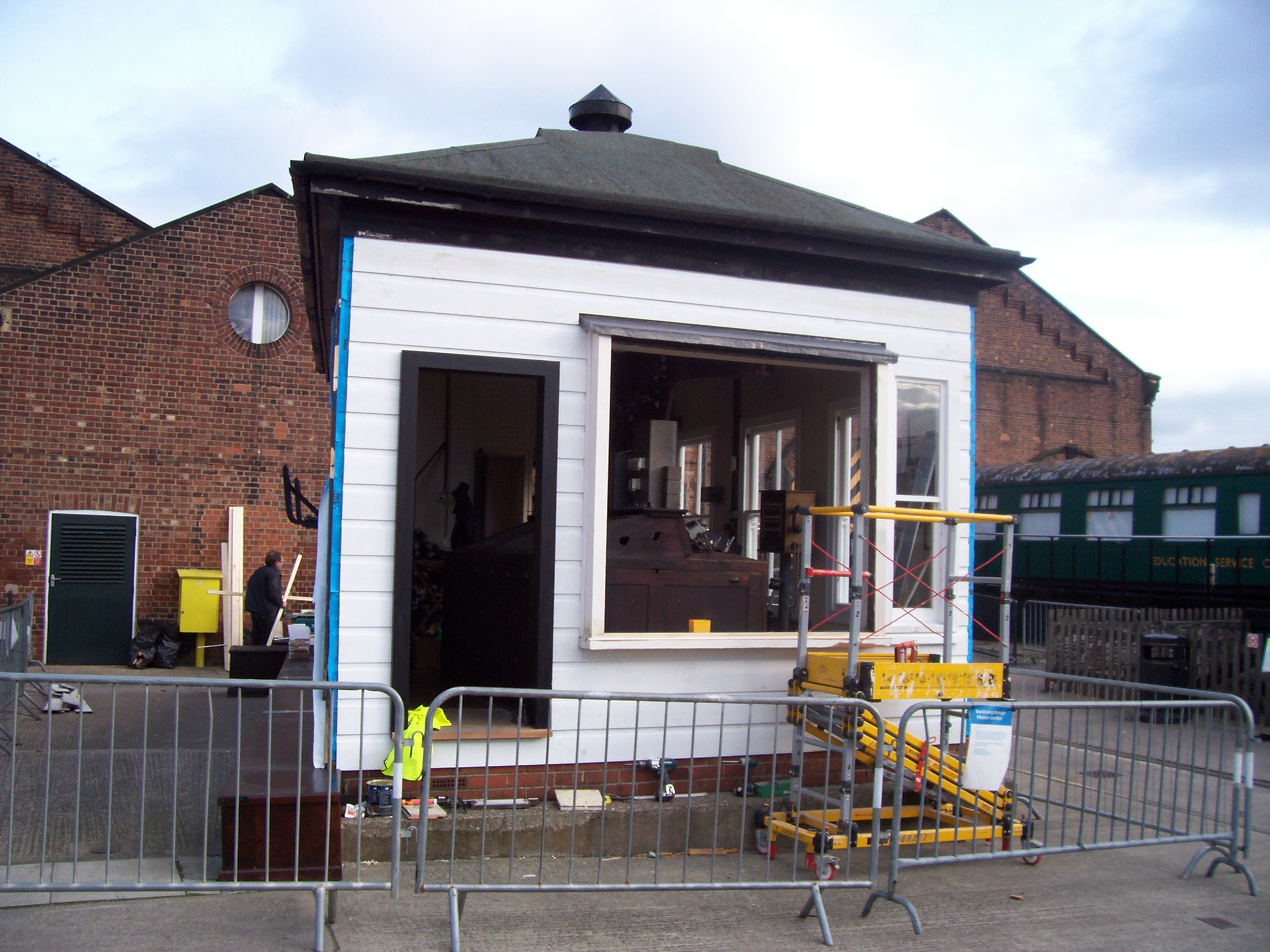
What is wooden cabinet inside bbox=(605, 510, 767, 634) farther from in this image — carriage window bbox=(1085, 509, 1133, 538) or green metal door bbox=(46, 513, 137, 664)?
carriage window bbox=(1085, 509, 1133, 538)

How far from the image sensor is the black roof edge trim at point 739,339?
20.2 ft

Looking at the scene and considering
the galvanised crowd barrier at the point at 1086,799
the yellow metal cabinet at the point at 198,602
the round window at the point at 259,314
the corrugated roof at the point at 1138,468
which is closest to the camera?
the galvanised crowd barrier at the point at 1086,799

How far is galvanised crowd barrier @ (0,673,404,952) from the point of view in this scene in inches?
173

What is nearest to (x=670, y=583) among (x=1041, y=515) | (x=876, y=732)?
(x=876, y=732)

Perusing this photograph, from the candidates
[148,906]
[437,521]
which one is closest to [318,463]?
[437,521]

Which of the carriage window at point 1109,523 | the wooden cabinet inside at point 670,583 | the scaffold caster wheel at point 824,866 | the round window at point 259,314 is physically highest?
the round window at point 259,314

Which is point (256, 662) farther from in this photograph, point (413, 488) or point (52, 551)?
point (413, 488)

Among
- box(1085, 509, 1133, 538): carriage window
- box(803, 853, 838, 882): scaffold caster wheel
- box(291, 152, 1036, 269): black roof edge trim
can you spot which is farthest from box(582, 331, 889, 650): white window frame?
box(1085, 509, 1133, 538): carriage window

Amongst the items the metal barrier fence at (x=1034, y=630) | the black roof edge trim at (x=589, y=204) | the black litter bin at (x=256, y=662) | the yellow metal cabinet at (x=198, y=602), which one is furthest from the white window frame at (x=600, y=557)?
the metal barrier fence at (x=1034, y=630)

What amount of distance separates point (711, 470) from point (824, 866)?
5860mm

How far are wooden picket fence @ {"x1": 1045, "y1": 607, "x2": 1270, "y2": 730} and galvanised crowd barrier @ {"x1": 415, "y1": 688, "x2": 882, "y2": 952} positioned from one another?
610 cm

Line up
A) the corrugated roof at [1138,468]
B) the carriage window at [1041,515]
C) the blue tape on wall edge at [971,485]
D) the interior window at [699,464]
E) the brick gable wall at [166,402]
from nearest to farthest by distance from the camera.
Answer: the blue tape on wall edge at [971,485] < the interior window at [699,464] < the brick gable wall at [166,402] < the corrugated roof at [1138,468] < the carriage window at [1041,515]

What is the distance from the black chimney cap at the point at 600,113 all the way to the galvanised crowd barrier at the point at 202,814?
5479 millimetres

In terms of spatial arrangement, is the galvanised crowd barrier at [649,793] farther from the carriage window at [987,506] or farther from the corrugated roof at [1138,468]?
the carriage window at [987,506]
